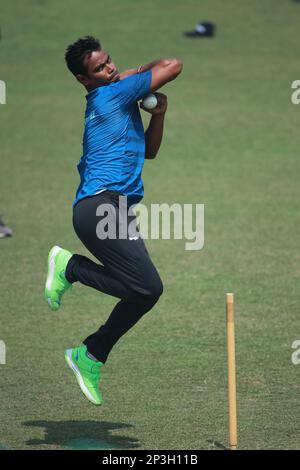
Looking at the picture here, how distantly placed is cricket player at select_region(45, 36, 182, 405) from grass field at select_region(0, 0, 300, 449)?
0.84 meters

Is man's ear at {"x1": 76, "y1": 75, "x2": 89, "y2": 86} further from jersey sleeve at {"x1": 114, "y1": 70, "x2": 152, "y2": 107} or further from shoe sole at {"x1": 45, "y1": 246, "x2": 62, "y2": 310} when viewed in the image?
shoe sole at {"x1": 45, "y1": 246, "x2": 62, "y2": 310}

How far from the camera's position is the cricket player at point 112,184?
281 inches

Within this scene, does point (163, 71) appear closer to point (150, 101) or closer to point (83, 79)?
point (150, 101)

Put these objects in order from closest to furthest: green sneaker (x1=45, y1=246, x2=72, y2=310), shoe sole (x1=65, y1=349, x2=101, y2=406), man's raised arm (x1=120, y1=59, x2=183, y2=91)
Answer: man's raised arm (x1=120, y1=59, x2=183, y2=91)
shoe sole (x1=65, y1=349, x2=101, y2=406)
green sneaker (x1=45, y1=246, x2=72, y2=310)

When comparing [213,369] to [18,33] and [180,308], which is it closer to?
[180,308]

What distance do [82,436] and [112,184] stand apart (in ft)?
6.13

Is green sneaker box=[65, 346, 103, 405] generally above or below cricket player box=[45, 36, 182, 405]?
below

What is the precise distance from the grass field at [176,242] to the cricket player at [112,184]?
0.84 metres

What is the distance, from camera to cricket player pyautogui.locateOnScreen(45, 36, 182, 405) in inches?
281

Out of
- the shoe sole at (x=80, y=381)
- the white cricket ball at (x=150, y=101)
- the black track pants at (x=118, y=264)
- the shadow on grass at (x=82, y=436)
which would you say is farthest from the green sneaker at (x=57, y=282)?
the white cricket ball at (x=150, y=101)

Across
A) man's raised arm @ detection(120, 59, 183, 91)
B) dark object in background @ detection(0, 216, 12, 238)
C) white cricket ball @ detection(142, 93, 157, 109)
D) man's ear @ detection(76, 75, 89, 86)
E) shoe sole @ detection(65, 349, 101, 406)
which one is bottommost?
shoe sole @ detection(65, 349, 101, 406)

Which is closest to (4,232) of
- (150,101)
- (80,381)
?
(80,381)

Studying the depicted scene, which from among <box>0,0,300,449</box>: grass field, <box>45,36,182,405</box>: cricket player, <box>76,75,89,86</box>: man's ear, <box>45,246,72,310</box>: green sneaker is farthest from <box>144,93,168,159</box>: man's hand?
<box>0,0,300,449</box>: grass field

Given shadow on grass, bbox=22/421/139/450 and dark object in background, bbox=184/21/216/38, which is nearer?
shadow on grass, bbox=22/421/139/450
